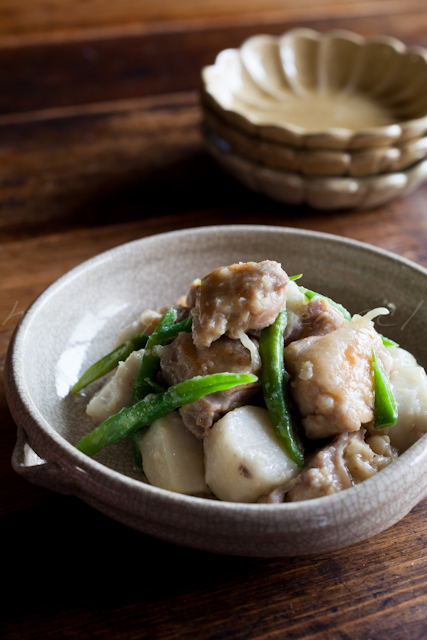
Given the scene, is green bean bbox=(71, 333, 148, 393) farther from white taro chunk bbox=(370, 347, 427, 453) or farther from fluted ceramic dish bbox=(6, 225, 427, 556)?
white taro chunk bbox=(370, 347, 427, 453)

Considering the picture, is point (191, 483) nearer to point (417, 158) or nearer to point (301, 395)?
point (301, 395)

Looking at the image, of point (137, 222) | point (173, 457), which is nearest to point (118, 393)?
point (173, 457)

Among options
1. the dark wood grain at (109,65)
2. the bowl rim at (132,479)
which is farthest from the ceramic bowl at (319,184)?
the dark wood grain at (109,65)

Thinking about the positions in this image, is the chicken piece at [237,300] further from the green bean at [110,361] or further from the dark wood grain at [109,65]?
the dark wood grain at [109,65]

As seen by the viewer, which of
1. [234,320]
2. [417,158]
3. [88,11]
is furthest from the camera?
[88,11]

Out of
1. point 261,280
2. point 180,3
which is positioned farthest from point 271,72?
point 261,280

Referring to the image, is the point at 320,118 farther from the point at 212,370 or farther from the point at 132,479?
the point at 132,479
